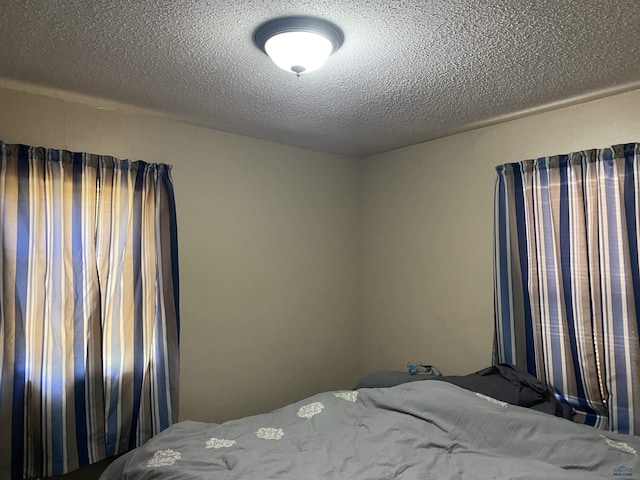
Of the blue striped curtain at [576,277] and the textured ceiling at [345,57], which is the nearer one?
the textured ceiling at [345,57]

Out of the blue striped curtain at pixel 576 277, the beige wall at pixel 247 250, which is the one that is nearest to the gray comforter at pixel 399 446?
the blue striped curtain at pixel 576 277

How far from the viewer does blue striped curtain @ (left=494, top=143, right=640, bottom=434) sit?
87.6 inches

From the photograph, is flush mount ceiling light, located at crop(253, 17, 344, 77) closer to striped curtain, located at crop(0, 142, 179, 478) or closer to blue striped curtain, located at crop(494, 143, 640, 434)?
striped curtain, located at crop(0, 142, 179, 478)

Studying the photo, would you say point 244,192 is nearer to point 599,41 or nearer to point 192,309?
point 192,309

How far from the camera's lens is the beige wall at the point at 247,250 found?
2545 mm

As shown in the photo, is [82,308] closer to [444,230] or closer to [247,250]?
[247,250]

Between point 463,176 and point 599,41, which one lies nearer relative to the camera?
point 599,41

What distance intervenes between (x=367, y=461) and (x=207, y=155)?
2083 mm

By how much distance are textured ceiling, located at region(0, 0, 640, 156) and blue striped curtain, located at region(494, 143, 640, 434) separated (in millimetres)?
427

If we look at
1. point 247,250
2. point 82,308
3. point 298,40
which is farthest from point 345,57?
point 82,308

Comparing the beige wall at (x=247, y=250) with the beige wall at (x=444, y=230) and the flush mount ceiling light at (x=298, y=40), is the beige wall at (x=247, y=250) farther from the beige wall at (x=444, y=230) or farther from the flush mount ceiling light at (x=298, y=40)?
the flush mount ceiling light at (x=298, y=40)

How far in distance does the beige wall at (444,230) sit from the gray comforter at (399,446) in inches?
33.6

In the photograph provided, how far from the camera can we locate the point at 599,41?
1729 millimetres

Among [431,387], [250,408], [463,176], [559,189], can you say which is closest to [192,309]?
[250,408]
